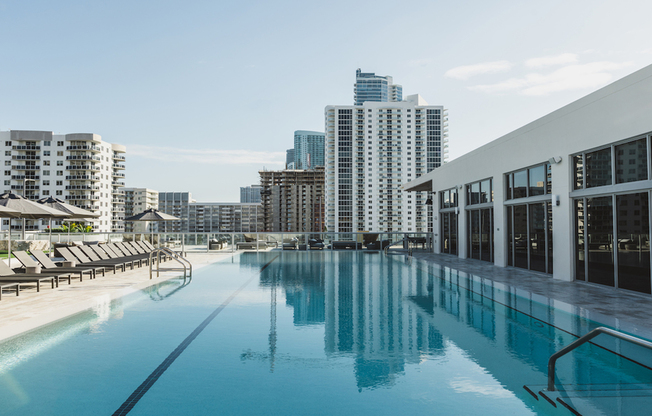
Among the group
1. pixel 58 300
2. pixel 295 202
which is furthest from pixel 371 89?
pixel 58 300

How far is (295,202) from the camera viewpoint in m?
125

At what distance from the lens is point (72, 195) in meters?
75.7

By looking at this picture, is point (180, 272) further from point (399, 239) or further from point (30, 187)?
point (30, 187)

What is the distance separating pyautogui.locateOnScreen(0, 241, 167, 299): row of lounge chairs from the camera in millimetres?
8086

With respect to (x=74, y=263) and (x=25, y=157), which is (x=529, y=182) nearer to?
(x=74, y=263)

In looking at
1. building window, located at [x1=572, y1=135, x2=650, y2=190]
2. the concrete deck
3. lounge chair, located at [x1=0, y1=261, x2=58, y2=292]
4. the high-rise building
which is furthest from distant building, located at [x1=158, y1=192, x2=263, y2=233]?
building window, located at [x1=572, y1=135, x2=650, y2=190]

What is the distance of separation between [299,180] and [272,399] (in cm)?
12455

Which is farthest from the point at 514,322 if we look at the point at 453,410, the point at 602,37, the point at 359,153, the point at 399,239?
the point at 359,153

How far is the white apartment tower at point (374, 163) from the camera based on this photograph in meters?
109

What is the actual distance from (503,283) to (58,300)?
29.1ft

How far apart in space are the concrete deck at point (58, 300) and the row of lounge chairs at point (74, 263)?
0.25m

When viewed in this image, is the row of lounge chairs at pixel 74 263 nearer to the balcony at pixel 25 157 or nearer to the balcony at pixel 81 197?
the balcony at pixel 81 197

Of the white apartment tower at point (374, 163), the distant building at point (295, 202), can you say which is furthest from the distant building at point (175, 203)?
the white apartment tower at point (374, 163)

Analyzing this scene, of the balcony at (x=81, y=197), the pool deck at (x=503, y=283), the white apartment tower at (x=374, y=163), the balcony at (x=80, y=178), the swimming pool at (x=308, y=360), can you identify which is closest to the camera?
the swimming pool at (x=308, y=360)
